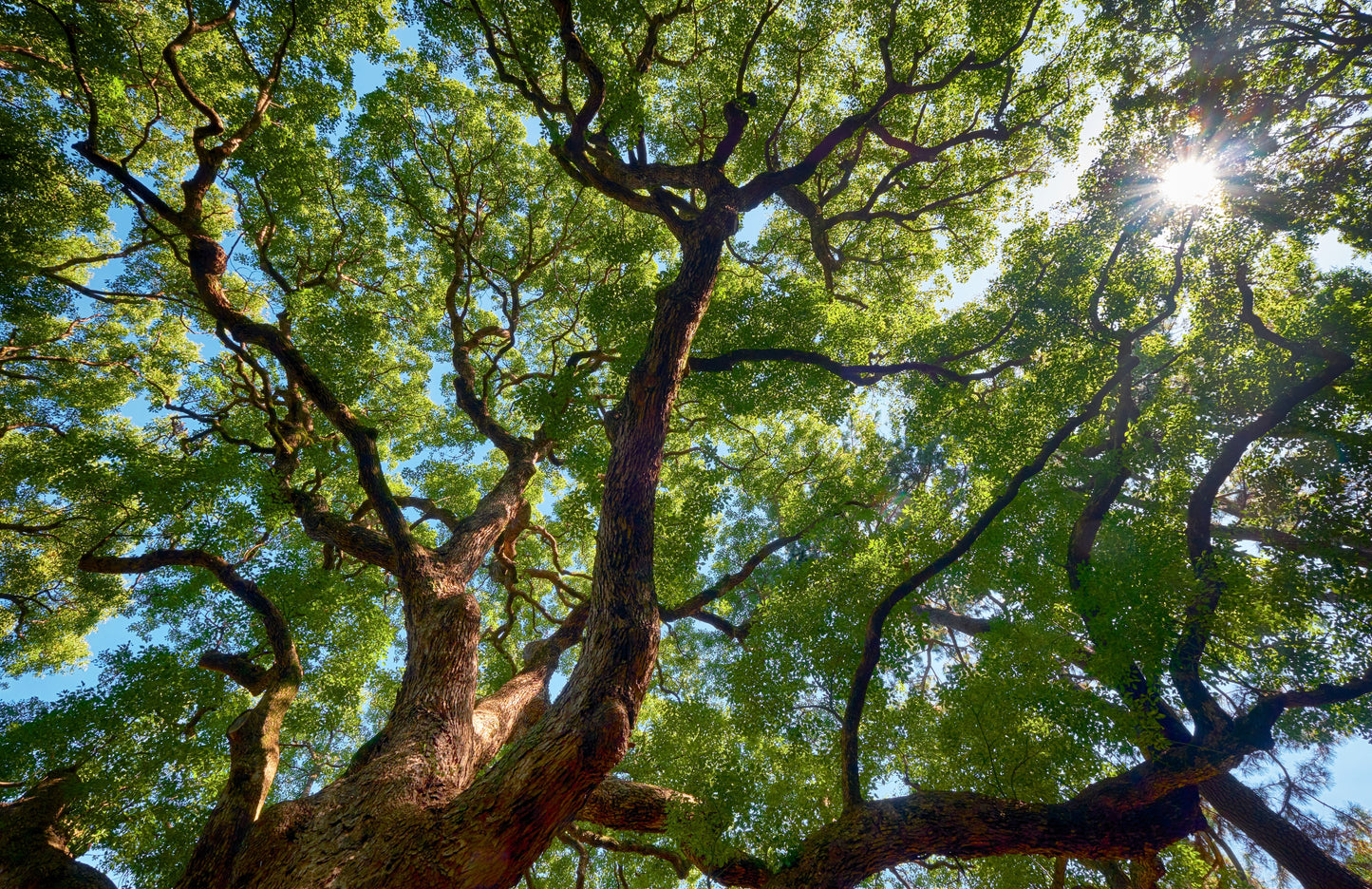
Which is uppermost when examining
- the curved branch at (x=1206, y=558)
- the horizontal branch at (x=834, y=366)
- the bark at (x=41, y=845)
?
the horizontal branch at (x=834, y=366)

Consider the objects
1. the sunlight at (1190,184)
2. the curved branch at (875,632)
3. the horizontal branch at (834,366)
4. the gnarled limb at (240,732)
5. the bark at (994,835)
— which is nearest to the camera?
the gnarled limb at (240,732)

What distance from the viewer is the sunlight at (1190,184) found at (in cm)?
741

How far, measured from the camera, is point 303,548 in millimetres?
9750

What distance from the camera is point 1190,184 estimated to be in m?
7.52

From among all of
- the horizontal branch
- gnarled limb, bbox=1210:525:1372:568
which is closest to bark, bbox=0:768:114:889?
the horizontal branch

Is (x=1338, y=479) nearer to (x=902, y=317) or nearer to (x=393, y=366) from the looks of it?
(x=902, y=317)

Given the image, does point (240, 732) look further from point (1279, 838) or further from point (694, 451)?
point (1279, 838)

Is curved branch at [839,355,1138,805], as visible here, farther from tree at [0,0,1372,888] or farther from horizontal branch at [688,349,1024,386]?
horizontal branch at [688,349,1024,386]

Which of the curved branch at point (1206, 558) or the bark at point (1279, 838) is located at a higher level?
the curved branch at point (1206, 558)

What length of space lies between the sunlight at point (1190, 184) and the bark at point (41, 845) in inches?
634

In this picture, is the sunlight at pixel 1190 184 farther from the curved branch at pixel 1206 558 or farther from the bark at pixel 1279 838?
the bark at pixel 1279 838

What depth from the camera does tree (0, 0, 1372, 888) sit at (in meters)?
4.80

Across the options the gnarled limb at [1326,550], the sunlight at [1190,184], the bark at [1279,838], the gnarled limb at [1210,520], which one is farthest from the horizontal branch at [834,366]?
the bark at [1279,838]

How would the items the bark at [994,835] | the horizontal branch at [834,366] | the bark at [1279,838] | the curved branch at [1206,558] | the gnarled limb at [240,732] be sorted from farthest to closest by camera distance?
the horizontal branch at [834,366] → the bark at [1279,838] → the curved branch at [1206,558] → the bark at [994,835] → the gnarled limb at [240,732]
